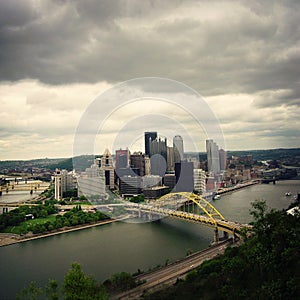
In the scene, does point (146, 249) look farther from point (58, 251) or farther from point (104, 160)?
point (104, 160)

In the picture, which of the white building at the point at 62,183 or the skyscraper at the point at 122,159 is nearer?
the white building at the point at 62,183

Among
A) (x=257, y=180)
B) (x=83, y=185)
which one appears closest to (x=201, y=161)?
(x=257, y=180)

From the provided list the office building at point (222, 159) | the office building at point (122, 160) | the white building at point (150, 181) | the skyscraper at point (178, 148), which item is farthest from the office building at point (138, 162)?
the office building at point (222, 159)

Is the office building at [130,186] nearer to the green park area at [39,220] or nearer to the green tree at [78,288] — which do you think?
the green park area at [39,220]

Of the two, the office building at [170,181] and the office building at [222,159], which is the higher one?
the office building at [222,159]

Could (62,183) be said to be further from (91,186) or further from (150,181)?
(150,181)

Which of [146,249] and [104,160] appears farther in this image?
[104,160]

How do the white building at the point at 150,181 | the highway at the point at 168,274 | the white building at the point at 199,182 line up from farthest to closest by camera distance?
the white building at the point at 199,182 → the white building at the point at 150,181 → the highway at the point at 168,274

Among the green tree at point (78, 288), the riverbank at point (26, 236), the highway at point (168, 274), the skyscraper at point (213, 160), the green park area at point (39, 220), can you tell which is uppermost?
the skyscraper at point (213, 160)

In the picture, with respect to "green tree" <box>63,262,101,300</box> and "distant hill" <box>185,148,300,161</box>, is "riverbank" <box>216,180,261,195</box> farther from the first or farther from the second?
"green tree" <box>63,262,101,300</box>
